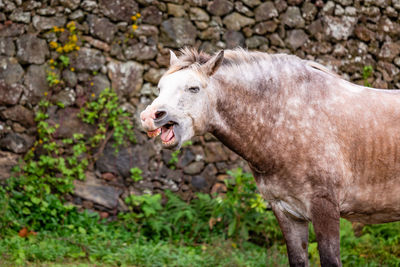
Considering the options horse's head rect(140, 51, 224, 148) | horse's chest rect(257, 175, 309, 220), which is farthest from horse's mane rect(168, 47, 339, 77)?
horse's chest rect(257, 175, 309, 220)

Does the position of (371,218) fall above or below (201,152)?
above

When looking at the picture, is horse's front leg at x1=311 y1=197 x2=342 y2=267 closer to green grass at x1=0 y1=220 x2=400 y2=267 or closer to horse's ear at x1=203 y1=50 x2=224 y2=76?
horse's ear at x1=203 y1=50 x2=224 y2=76

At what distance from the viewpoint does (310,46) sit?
Answer: 7.53 metres

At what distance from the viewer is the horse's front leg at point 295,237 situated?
3561mm

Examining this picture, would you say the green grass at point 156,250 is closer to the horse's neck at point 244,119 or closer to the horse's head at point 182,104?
the horse's neck at point 244,119

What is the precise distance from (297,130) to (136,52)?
401 centimetres

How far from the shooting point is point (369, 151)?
338cm

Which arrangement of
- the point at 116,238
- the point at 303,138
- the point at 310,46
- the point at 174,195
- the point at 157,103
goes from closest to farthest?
the point at 157,103, the point at 303,138, the point at 116,238, the point at 174,195, the point at 310,46

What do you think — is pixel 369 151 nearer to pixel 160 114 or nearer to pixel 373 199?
pixel 373 199

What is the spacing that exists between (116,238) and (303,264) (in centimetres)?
311

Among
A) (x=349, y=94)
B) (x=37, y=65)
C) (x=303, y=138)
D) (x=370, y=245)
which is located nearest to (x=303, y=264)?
(x=303, y=138)

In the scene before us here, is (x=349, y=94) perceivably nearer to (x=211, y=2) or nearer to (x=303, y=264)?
(x=303, y=264)

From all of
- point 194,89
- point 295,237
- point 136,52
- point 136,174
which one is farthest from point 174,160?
point 194,89

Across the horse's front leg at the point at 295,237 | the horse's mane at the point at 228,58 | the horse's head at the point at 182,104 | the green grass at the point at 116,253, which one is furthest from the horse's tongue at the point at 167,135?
the green grass at the point at 116,253
